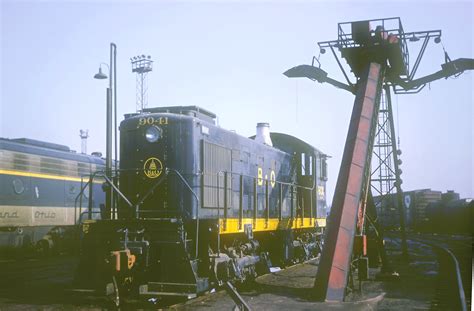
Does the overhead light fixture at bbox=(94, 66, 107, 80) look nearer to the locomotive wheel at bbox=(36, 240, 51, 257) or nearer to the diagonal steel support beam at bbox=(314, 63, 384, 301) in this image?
the locomotive wheel at bbox=(36, 240, 51, 257)

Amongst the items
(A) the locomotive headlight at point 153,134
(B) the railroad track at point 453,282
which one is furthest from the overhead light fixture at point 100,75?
(B) the railroad track at point 453,282

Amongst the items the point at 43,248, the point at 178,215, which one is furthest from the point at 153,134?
the point at 43,248

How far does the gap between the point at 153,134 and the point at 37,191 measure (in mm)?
9896

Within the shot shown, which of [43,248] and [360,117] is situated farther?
[43,248]

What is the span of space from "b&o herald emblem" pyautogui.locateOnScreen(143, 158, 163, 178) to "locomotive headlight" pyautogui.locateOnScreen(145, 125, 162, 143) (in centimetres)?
41

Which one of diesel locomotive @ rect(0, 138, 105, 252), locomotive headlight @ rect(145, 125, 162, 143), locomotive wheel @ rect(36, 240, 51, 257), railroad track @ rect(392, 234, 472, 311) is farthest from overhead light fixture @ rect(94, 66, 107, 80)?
railroad track @ rect(392, 234, 472, 311)

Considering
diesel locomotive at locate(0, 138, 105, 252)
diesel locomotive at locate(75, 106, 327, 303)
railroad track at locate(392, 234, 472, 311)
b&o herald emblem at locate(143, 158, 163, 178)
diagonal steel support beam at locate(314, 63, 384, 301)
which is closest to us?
diesel locomotive at locate(75, 106, 327, 303)

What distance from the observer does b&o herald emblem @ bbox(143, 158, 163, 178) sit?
9.62 metres

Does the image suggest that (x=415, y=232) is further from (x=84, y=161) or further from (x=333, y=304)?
(x=333, y=304)

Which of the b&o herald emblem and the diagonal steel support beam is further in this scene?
the b&o herald emblem

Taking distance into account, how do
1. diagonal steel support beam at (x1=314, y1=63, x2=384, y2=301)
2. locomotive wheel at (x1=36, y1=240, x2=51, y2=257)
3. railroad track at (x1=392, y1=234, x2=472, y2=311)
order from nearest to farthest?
1. railroad track at (x1=392, y1=234, x2=472, y2=311)
2. diagonal steel support beam at (x1=314, y1=63, x2=384, y2=301)
3. locomotive wheel at (x1=36, y1=240, x2=51, y2=257)

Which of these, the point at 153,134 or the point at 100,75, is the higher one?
the point at 100,75

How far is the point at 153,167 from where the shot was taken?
31.9ft

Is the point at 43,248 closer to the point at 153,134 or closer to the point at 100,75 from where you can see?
the point at 100,75
